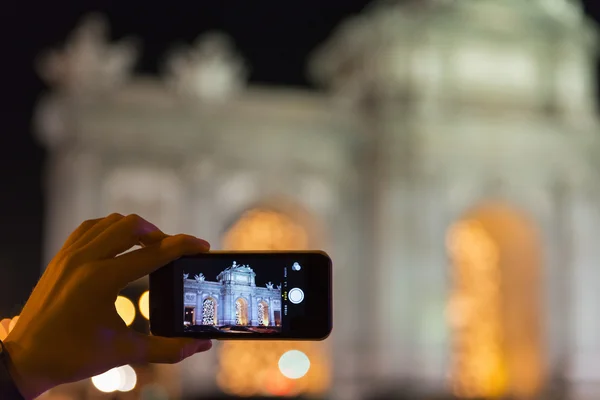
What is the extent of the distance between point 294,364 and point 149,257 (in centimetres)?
2279

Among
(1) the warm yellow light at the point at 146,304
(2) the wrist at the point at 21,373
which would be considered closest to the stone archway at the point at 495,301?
(1) the warm yellow light at the point at 146,304

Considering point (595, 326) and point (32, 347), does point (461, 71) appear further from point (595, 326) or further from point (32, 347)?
Result: point (32, 347)

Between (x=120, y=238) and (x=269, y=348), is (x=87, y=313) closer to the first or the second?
(x=120, y=238)

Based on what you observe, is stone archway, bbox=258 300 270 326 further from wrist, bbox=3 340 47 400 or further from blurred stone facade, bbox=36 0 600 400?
blurred stone facade, bbox=36 0 600 400

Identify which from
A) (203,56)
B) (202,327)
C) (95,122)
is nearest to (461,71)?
(203,56)

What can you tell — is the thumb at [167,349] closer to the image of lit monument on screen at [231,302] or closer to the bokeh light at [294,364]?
the image of lit monument on screen at [231,302]

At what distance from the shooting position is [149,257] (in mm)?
2176

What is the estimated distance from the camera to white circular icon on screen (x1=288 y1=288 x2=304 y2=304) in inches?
97.3

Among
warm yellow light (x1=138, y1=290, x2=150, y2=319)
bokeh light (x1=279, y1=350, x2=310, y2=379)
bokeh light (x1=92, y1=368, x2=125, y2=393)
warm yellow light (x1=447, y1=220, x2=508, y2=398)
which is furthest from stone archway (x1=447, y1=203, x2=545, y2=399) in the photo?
warm yellow light (x1=138, y1=290, x2=150, y2=319)

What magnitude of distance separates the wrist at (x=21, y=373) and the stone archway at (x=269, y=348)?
70.1ft

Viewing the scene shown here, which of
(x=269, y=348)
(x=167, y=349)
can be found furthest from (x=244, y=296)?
(x=269, y=348)

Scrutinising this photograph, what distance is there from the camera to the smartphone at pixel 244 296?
2.41m

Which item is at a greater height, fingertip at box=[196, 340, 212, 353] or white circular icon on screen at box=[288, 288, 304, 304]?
white circular icon on screen at box=[288, 288, 304, 304]

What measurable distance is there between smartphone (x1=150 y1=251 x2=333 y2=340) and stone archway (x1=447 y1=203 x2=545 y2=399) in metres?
23.7
